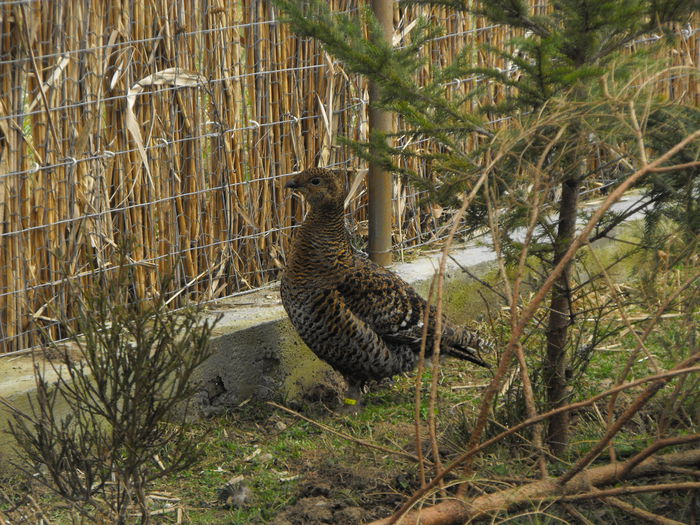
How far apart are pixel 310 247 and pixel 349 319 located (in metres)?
0.42

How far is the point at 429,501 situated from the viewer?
3332mm

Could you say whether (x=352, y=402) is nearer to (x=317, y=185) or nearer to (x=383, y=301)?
(x=383, y=301)

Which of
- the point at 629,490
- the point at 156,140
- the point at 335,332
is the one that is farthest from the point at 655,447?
the point at 156,140

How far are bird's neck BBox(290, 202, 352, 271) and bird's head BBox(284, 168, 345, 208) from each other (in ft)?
0.13

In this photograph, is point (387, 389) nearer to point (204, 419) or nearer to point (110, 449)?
point (204, 419)

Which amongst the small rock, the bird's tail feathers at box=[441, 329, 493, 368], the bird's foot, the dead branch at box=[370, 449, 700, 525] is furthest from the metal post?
the dead branch at box=[370, 449, 700, 525]

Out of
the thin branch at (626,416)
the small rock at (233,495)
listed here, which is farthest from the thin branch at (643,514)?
the small rock at (233,495)

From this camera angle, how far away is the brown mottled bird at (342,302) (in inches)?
192

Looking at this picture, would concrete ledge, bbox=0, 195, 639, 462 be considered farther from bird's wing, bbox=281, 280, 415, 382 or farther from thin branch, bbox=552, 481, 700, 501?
thin branch, bbox=552, 481, 700, 501

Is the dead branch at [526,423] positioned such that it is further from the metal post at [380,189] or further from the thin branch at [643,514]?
the metal post at [380,189]

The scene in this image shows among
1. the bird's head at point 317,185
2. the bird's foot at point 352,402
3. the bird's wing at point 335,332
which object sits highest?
the bird's head at point 317,185

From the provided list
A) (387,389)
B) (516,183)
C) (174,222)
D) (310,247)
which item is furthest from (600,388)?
(174,222)

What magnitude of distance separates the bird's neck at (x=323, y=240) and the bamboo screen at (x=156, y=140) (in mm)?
547

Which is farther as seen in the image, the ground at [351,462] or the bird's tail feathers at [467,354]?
the bird's tail feathers at [467,354]
